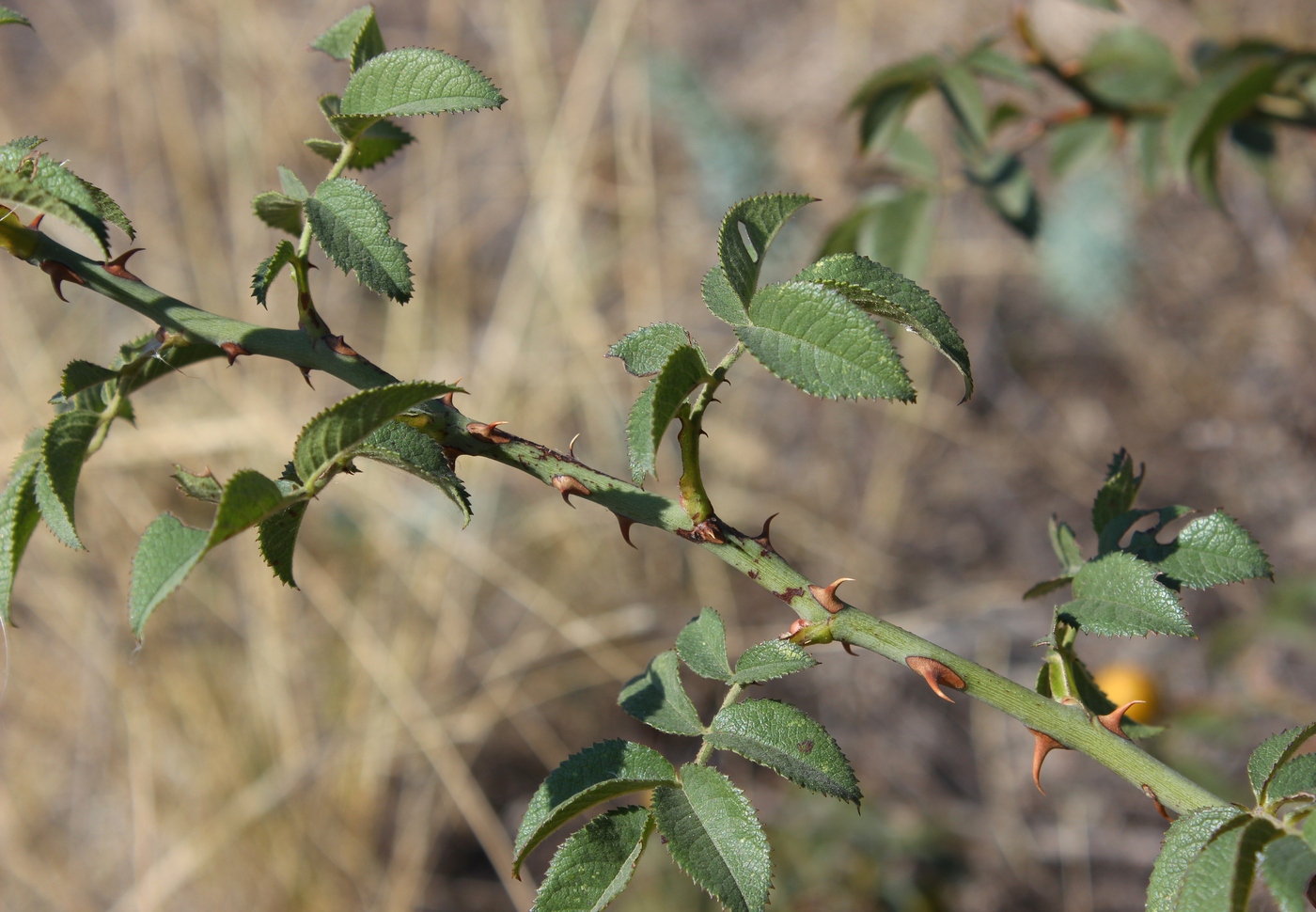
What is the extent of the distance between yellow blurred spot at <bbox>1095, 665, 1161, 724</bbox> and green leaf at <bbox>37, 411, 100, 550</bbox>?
A: 2180 millimetres

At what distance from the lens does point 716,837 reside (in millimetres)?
707

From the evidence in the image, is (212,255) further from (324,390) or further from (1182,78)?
(1182,78)

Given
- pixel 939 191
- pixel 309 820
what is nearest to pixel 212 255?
pixel 309 820

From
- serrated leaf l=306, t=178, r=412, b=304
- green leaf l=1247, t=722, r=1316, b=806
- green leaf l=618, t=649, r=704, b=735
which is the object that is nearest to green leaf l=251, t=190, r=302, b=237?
serrated leaf l=306, t=178, r=412, b=304

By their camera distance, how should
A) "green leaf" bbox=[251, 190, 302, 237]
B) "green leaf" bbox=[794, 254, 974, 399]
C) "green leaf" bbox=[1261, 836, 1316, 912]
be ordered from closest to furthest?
"green leaf" bbox=[1261, 836, 1316, 912]
"green leaf" bbox=[794, 254, 974, 399]
"green leaf" bbox=[251, 190, 302, 237]

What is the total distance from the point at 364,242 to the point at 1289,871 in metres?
0.75

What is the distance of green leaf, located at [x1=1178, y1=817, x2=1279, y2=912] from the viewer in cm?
60

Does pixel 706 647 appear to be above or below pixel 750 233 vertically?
below

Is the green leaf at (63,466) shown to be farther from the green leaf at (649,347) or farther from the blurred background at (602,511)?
the blurred background at (602,511)

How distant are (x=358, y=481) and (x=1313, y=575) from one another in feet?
10.2

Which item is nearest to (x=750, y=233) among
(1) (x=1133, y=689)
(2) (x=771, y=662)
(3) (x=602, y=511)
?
(2) (x=771, y=662)

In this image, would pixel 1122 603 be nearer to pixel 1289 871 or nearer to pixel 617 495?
pixel 1289 871

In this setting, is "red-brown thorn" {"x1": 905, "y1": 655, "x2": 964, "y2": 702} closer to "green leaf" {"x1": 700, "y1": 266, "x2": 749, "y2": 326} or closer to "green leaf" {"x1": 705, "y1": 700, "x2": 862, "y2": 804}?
"green leaf" {"x1": 705, "y1": 700, "x2": 862, "y2": 804}

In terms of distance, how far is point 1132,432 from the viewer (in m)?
3.29
